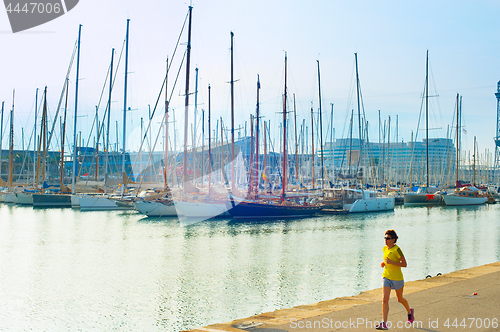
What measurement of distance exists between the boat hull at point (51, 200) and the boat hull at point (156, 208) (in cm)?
1927

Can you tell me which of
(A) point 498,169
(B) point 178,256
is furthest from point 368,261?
(A) point 498,169

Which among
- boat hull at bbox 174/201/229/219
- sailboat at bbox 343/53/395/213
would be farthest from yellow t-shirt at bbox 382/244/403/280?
sailboat at bbox 343/53/395/213

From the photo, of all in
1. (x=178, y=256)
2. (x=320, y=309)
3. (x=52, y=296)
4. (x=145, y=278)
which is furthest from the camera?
(x=178, y=256)

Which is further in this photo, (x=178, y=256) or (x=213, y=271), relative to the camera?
(x=178, y=256)

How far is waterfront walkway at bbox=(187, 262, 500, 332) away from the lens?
829cm

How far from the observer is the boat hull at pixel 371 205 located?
52.8 metres

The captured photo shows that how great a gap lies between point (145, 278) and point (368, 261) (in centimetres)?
1118

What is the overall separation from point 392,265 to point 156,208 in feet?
129

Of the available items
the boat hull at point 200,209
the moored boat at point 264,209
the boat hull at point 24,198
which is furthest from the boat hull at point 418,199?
the boat hull at point 24,198

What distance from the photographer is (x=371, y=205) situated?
181 feet

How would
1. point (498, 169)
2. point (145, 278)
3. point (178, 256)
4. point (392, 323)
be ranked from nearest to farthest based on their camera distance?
point (392, 323), point (145, 278), point (178, 256), point (498, 169)

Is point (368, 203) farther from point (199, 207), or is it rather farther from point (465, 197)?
point (199, 207)

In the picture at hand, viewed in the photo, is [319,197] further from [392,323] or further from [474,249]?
[392,323]

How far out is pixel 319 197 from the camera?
180 feet
